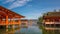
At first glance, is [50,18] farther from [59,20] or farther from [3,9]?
[3,9]

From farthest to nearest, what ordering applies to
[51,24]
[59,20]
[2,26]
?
1. [59,20]
2. [51,24]
3. [2,26]

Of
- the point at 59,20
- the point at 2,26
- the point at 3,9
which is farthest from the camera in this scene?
the point at 59,20

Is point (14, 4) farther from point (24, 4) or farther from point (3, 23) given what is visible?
point (3, 23)

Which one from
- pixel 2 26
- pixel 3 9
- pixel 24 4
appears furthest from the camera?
pixel 24 4

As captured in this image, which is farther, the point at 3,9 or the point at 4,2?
the point at 4,2

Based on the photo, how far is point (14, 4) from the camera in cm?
4962

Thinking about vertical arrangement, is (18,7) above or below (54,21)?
above

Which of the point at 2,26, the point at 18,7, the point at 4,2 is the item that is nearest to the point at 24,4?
the point at 18,7

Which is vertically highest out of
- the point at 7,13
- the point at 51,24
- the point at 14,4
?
the point at 14,4

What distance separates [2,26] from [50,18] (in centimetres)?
1454

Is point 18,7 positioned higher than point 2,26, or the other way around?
point 18,7

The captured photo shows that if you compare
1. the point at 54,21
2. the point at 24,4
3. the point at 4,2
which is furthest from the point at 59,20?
the point at 4,2

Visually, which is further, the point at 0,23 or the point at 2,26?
the point at 2,26

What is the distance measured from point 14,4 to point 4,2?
Answer: 3703mm
